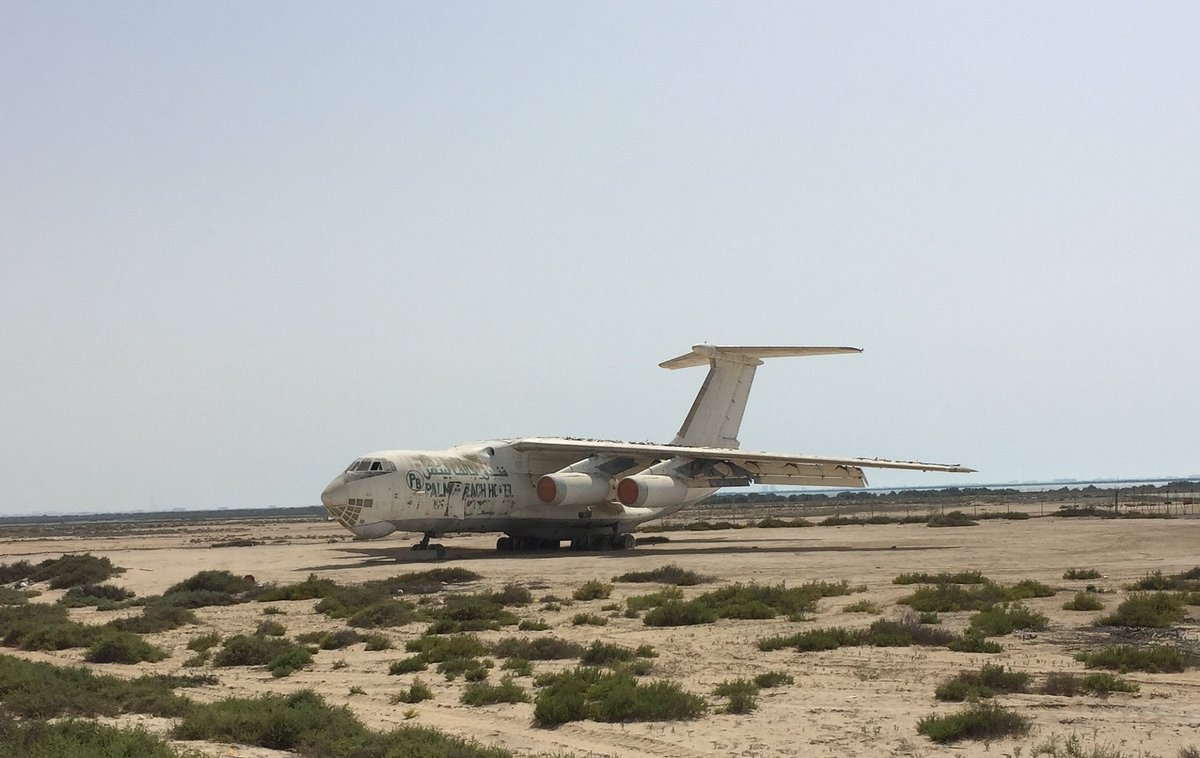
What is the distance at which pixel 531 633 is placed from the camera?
1527 cm

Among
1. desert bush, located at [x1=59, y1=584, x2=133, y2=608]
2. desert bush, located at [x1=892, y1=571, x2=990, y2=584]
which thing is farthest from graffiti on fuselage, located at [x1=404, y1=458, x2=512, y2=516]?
desert bush, located at [x1=892, y1=571, x2=990, y2=584]

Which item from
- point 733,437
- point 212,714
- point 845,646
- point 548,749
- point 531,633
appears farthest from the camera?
point 733,437

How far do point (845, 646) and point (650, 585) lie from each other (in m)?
8.63

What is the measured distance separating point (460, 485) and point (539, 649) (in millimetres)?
17453

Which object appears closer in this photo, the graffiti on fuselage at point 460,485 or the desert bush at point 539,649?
the desert bush at point 539,649

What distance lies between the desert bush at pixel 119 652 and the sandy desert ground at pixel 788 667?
0.27m

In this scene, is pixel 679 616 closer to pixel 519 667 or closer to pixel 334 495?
pixel 519 667

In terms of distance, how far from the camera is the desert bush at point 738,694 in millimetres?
9711

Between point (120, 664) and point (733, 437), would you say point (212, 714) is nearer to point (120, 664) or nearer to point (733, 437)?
point (120, 664)

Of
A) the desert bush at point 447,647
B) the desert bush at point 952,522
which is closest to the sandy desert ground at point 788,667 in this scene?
the desert bush at point 447,647

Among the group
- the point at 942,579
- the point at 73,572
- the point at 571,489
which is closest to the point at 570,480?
the point at 571,489

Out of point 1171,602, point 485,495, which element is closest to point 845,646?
point 1171,602

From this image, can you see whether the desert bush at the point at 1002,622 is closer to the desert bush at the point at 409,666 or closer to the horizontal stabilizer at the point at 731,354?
the desert bush at the point at 409,666

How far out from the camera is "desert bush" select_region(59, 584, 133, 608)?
21859 millimetres
